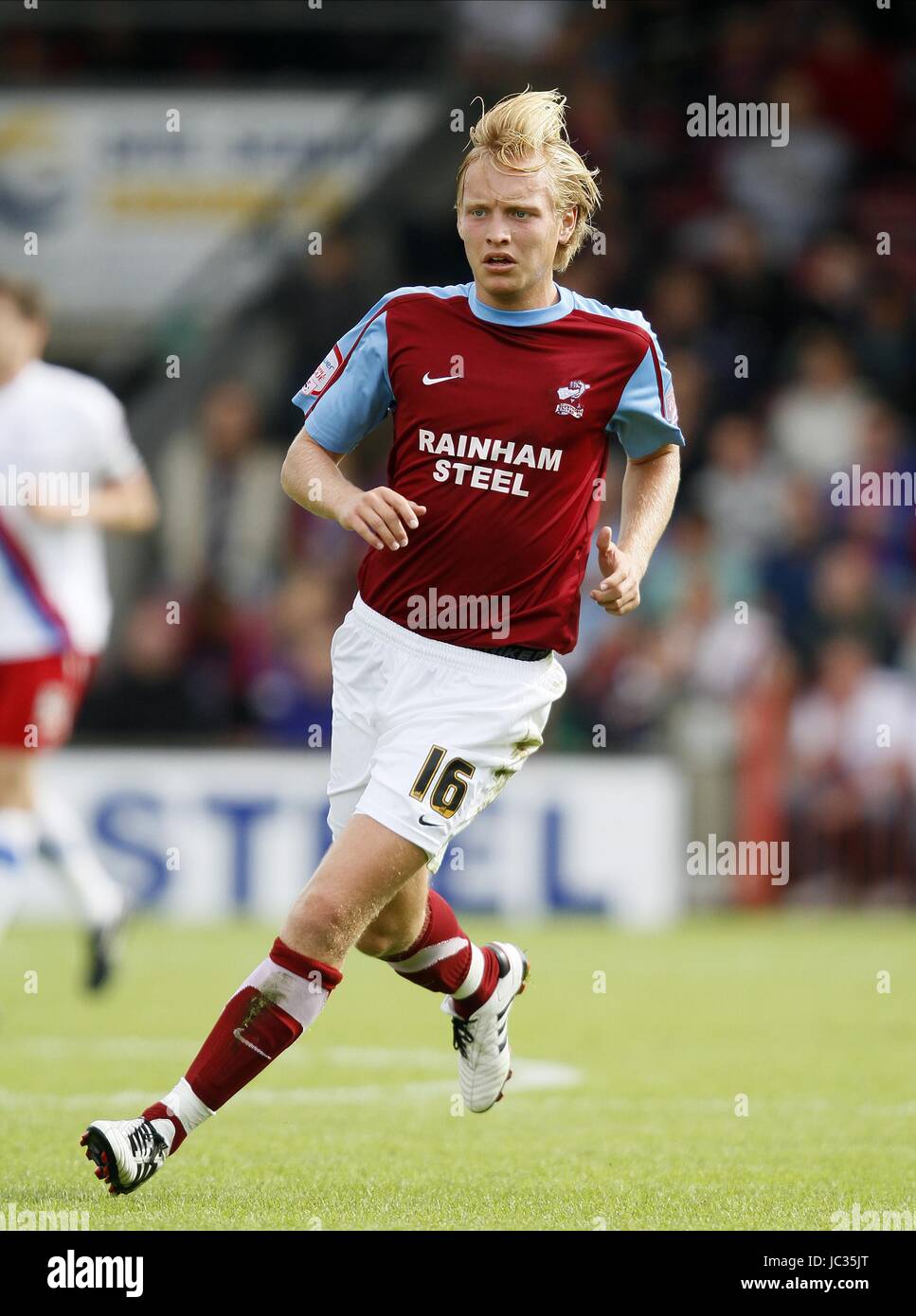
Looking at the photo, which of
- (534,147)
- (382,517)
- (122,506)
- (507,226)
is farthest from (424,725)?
(122,506)

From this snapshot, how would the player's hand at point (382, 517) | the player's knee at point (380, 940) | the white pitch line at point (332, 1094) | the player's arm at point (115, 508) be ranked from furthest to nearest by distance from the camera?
1. the player's arm at point (115, 508)
2. the white pitch line at point (332, 1094)
3. the player's knee at point (380, 940)
4. the player's hand at point (382, 517)

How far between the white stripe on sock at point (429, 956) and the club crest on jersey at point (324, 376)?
1.52m

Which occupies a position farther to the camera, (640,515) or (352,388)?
(640,515)

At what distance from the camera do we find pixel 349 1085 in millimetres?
6750

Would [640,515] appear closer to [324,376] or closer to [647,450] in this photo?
[647,450]

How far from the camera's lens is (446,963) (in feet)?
18.2

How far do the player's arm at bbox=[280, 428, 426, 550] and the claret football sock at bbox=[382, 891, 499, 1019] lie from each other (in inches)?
43.6

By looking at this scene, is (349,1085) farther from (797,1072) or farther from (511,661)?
(511,661)

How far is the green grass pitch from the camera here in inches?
190

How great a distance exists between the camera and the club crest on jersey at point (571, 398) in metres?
5.13

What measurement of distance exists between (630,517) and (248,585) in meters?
9.61

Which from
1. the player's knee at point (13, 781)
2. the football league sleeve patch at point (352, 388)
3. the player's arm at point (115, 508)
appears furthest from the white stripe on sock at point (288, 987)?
the player's arm at point (115, 508)

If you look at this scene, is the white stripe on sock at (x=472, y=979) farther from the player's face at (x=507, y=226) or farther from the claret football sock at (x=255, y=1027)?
the player's face at (x=507, y=226)

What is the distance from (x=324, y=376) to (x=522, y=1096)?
256 centimetres
